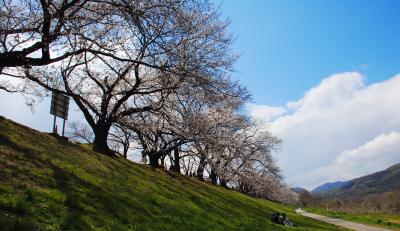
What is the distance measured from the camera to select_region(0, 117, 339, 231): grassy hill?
9578 millimetres

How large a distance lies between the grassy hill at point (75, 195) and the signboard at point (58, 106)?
267 cm

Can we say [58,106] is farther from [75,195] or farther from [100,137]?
[75,195]

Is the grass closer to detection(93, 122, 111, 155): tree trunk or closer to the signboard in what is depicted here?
detection(93, 122, 111, 155): tree trunk

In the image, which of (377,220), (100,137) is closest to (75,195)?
(100,137)

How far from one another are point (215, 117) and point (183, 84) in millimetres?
14843

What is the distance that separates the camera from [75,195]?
12.0 meters

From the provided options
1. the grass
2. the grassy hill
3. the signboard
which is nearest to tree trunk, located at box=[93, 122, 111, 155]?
the signboard

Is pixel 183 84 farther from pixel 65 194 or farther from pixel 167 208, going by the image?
pixel 65 194

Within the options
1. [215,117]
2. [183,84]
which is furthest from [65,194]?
[215,117]

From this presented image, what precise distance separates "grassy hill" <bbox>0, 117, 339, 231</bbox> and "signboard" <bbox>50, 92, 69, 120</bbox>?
267cm

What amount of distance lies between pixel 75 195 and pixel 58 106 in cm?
1255

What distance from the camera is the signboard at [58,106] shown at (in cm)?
2333

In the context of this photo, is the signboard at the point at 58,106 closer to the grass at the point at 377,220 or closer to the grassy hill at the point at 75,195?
the grassy hill at the point at 75,195

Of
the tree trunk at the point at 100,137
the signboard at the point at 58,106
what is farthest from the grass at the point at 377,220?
the signboard at the point at 58,106
